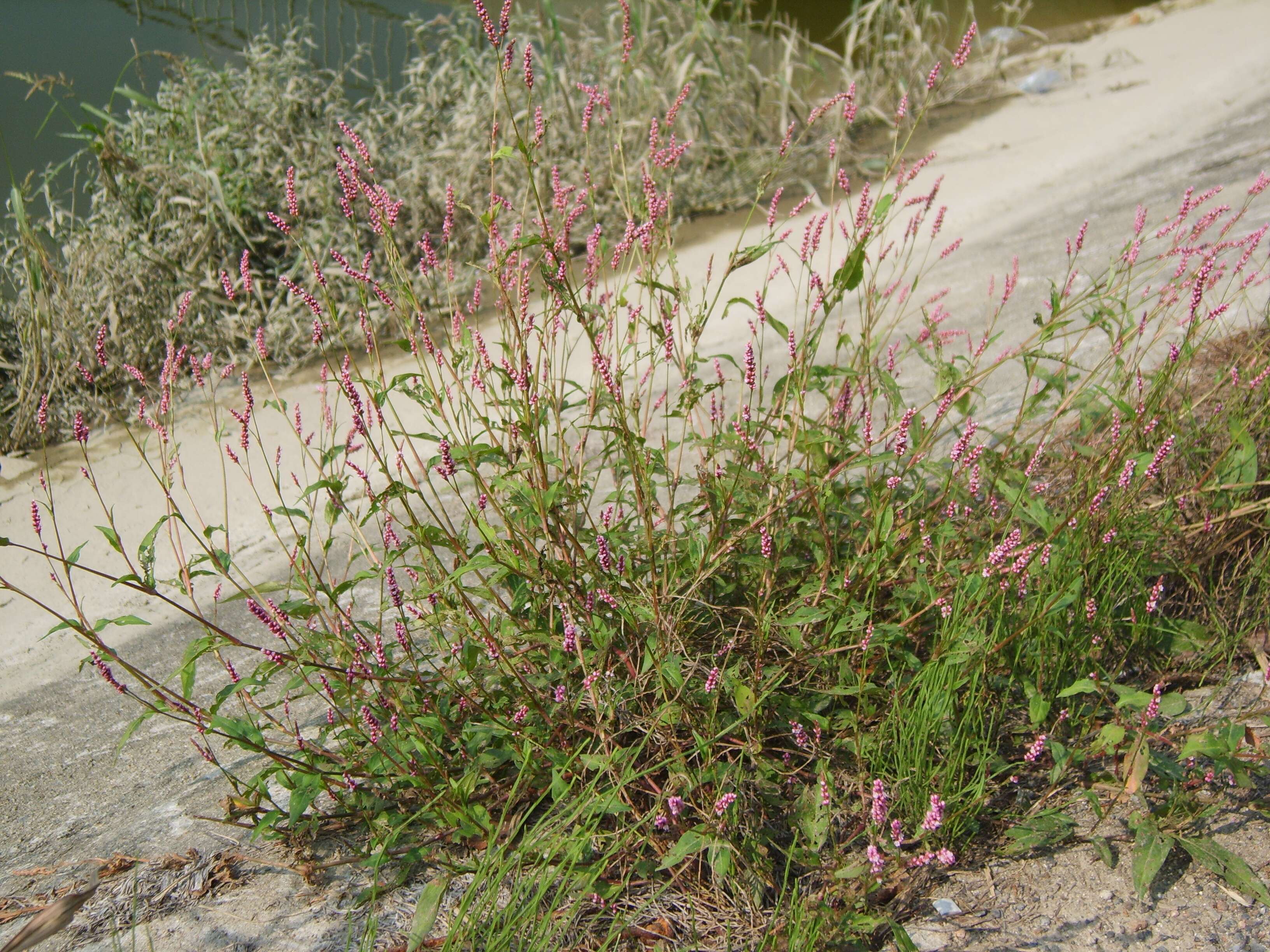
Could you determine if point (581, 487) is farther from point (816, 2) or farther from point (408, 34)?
point (816, 2)

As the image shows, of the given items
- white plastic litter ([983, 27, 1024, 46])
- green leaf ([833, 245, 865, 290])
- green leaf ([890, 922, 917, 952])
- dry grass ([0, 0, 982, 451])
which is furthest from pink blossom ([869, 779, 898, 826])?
white plastic litter ([983, 27, 1024, 46])

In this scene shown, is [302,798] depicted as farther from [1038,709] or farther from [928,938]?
[1038,709]

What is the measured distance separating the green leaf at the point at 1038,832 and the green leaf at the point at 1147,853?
0.11m

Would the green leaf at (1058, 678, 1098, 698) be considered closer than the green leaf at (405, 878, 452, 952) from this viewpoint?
No

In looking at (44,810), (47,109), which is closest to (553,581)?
(44,810)

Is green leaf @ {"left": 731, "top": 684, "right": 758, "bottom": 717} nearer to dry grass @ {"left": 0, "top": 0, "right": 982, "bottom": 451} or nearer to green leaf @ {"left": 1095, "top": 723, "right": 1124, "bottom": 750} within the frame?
green leaf @ {"left": 1095, "top": 723, "right": 1124, "bottom": 750}

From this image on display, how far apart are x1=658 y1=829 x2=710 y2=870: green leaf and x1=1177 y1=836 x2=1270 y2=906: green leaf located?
0.80m

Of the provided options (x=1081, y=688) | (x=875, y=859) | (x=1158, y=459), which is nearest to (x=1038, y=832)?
(x=1081, y=688)

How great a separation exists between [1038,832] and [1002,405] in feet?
5.15

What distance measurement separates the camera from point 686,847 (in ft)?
5.62

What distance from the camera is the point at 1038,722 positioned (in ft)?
6.09

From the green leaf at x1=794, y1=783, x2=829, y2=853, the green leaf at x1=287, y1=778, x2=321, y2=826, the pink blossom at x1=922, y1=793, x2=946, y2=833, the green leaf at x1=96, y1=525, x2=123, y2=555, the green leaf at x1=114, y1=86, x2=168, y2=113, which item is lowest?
the green leaf at x1=794, y1=783, x2=829, y2=853

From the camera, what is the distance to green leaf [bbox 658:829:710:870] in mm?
1710

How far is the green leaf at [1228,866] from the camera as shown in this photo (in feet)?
5.62
